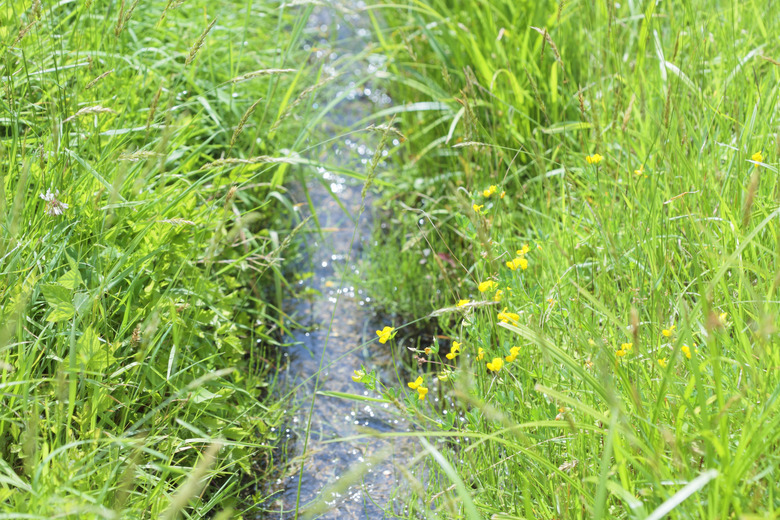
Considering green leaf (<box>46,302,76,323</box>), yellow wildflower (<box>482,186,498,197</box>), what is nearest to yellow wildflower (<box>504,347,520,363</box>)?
yellow wildflower (<box>482,186,498,197</box>)

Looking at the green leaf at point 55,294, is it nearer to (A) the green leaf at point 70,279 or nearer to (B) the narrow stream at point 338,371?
(A) the green leaf at point 70,279

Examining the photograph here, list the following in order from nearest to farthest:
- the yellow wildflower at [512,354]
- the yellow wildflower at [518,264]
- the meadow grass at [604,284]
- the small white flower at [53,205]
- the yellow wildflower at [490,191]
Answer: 1. the meadow grass at [604,284]
2. the yellow wildflower at [512,354]
3. the small white flower at [53,205]
4. the yellow wildflower at [518,264]
5. the yellow wildflower at [490,191]

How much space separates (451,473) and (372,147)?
310 cm

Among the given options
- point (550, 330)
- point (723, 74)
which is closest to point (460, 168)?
point (723, 74)

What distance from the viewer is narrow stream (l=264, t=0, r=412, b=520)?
2088 mm

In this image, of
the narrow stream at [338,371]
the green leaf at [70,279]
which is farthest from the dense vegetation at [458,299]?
the narrow stream at [338,371]

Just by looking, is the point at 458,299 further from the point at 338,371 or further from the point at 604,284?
the point at 338,371

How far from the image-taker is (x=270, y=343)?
109 inches

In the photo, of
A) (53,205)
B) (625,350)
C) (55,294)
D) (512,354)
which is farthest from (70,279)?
(625,350)

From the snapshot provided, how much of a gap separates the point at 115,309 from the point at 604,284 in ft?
4.84

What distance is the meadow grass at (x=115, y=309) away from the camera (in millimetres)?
1479

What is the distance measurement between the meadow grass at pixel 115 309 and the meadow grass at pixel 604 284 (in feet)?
1.89

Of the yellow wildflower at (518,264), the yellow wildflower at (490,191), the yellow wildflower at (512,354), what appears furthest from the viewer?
the yellow wildflower at (490,191)

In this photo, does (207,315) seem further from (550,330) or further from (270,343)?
(550,330)
